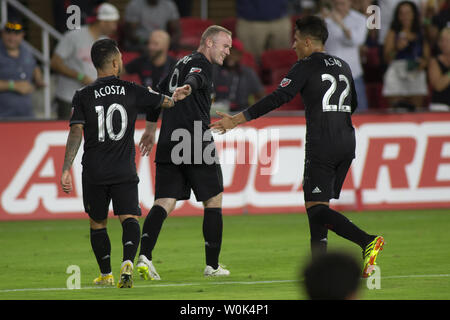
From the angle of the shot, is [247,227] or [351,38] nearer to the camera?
[247,227]

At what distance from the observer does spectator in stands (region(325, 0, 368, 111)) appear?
15867 millimetres

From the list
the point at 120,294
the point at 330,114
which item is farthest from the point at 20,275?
the point at 330,114

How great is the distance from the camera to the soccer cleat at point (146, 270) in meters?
8.55

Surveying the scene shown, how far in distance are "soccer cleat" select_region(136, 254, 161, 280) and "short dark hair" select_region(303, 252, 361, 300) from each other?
3925 mm

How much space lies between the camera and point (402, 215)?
46.8 feet

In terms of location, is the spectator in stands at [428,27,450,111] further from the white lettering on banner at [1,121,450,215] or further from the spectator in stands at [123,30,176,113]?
the spectator in stands at [123,30,176,113]

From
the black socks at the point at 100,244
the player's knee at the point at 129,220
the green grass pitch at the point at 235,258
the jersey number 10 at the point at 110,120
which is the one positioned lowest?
the green grass pitch at the point at 235,258

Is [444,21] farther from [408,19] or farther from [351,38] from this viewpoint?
[351,38]

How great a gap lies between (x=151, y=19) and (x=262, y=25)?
86.1 inches

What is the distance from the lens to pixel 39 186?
14.0m

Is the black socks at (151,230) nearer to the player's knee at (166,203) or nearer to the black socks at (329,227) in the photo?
the player's knee at (166,203)

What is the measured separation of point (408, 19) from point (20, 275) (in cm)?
943

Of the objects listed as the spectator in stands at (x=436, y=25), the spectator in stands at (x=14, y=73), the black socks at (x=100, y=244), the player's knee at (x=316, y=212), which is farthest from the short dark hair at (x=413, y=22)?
the black socks at (x=100, y=244)

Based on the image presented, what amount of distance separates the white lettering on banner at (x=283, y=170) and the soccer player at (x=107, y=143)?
19.3 ft
